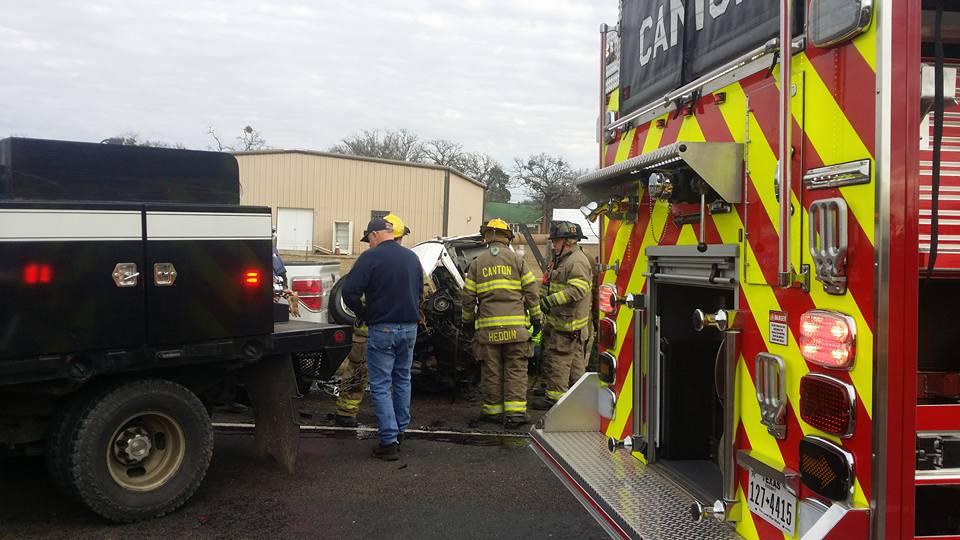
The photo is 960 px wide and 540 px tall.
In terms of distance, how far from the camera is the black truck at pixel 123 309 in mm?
3758

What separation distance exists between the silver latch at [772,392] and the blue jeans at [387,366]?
3485 mm

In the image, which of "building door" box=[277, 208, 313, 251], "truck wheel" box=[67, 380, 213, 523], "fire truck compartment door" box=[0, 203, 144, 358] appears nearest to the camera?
"fire truck compartment door" box=[0, 203, 144, 358]

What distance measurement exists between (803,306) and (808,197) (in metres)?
0.34

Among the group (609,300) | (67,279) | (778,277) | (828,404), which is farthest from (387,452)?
(828,404)

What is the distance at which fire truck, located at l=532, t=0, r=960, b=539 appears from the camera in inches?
77.7

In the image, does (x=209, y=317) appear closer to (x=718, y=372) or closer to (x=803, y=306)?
(x=718, y=372)

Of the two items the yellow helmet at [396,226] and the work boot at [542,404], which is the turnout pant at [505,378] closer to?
the work boot at [542,404]

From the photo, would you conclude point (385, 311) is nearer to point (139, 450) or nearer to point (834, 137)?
point (139, 450)

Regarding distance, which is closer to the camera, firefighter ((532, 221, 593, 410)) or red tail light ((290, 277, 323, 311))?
firefighter ((532, 221, 593, 410))

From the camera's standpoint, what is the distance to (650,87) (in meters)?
3.58

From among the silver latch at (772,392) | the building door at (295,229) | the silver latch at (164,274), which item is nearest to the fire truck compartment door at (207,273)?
the silver latch at (164,274)

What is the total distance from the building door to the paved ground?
87.8ft

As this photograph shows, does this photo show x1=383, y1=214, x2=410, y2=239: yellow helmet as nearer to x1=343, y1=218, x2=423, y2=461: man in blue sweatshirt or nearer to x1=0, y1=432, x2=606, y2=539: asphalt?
x1=343, y1=218, x2=423, y2=461: man in blue sweatshirt

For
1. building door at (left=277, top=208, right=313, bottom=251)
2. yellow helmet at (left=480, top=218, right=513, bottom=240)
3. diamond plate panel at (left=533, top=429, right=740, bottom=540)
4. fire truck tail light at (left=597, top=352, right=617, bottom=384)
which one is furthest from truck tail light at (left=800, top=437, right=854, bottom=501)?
building door at (left=277, top=208, right=313, bottom=251)
